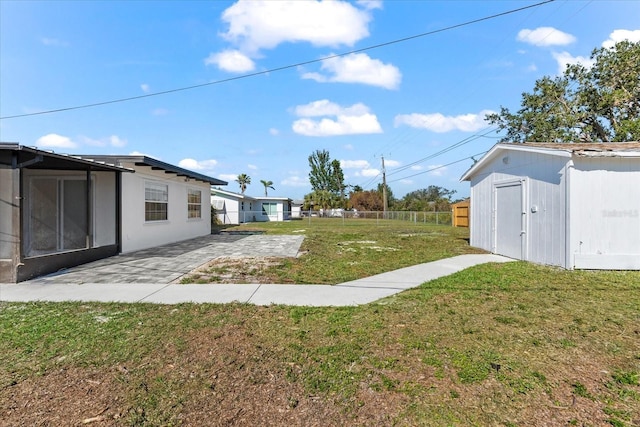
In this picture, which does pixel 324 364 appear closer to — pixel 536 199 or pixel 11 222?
pixel 11 222

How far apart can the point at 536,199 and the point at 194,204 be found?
13.7 metres

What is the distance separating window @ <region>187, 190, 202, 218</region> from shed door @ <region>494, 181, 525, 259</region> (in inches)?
490

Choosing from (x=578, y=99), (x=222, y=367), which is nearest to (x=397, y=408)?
(x=222, y=367)

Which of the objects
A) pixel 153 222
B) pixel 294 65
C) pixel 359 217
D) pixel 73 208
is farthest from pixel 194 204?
pixel 359 217

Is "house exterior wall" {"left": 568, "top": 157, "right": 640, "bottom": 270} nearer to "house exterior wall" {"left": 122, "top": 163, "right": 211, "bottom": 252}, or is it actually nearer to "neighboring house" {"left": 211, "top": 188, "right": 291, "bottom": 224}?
"house exterior wall" {"left": 122, "top": 163, "right": 211, "bottom": 252}

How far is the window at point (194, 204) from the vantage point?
15031mm

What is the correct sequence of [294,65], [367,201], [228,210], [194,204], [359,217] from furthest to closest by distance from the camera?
[367,201] → [359,217] → [228,210] → [194,204] → [294,65]

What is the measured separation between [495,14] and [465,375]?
8.83 m

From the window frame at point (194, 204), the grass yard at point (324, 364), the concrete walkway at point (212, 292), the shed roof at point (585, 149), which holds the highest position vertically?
the shed roof at point (585, 149)

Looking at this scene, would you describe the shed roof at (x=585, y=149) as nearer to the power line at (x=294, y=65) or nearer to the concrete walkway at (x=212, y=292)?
the power line at (x=294, y=65)

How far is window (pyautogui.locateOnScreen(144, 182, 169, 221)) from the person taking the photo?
37.3ft

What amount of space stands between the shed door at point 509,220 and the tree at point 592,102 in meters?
14.4

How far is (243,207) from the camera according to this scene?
3597cm

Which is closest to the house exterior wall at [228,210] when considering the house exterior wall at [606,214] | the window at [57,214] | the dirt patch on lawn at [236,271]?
the window at [57,214]
